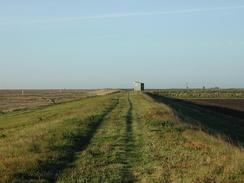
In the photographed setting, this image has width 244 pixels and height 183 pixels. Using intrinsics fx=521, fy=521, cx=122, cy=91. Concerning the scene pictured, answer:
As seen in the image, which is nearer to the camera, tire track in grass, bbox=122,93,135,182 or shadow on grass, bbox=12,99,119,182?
shadow on grass, bbox=12,99,119,182

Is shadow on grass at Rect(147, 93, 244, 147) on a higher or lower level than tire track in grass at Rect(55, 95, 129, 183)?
lower

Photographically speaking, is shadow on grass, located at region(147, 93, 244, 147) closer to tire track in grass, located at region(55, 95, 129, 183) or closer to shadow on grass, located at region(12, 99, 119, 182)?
tire track in grass, located at region(55, 95, 129, 183)

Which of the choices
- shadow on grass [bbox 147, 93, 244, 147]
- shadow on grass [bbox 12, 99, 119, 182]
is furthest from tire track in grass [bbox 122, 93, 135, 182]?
shadow on grass [bbox 147, 93, 244, 147]

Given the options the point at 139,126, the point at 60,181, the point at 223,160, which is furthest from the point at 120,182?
the point at 139,126

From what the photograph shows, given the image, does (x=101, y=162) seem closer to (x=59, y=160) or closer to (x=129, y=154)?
(x=59, y=160)

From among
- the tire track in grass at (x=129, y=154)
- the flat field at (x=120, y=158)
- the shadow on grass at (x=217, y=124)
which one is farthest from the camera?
the shadow on grass at (x=217, y=124)

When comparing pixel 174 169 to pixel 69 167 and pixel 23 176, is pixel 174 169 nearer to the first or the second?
pixel 69 167

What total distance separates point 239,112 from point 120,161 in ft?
178

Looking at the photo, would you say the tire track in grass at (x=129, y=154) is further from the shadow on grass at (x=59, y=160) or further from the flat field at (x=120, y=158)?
the shadow on grass at (x=59, y=160)

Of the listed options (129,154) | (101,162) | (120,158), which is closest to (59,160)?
(101,162)

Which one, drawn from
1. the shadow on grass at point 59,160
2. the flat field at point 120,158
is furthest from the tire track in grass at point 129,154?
the shadow on grass at point 59,160

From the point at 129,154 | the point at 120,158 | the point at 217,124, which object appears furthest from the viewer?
the point at 217,124

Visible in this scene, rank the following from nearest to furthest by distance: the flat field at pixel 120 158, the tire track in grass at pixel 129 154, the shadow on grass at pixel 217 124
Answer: the flat field at pixel 120 158
the tire track in grass at pixel 129 154
the shadow on grass at pixel 217 124

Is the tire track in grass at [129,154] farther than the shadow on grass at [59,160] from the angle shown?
Yes
